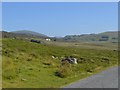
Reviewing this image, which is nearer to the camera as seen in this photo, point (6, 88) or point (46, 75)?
point (6, 88)

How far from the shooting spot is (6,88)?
20.1 meters

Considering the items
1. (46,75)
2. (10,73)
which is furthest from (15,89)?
(46,75)

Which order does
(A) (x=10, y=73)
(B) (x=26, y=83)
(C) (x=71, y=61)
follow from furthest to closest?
1. (C) (x=71, y=61)
2. (A) (x=10, y=73)
3. (B) (x=26, y=83)

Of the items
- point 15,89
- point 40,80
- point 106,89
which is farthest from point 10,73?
point 106,89

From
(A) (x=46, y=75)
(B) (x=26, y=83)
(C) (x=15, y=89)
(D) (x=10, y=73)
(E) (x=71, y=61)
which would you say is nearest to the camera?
(C) (x=15, y=89)

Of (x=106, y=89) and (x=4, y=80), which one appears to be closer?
(x=106, y=89)

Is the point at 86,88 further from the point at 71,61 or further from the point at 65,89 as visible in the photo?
the point at 71,61

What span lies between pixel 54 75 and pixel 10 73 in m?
4.64

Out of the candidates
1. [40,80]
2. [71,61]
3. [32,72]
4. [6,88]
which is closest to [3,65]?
→ [32,72]

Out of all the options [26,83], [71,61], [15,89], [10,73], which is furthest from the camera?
[71,61]

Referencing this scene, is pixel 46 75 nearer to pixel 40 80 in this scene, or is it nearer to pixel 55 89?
pixel 40 80

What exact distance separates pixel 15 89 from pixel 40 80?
18.8 ft

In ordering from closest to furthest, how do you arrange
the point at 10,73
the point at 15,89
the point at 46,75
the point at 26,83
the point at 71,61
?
the point at 15,89, the point at 26,83, the point at 10,73, the point at 46,75, the point at 71,61

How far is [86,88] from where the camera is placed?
20.2 metres
